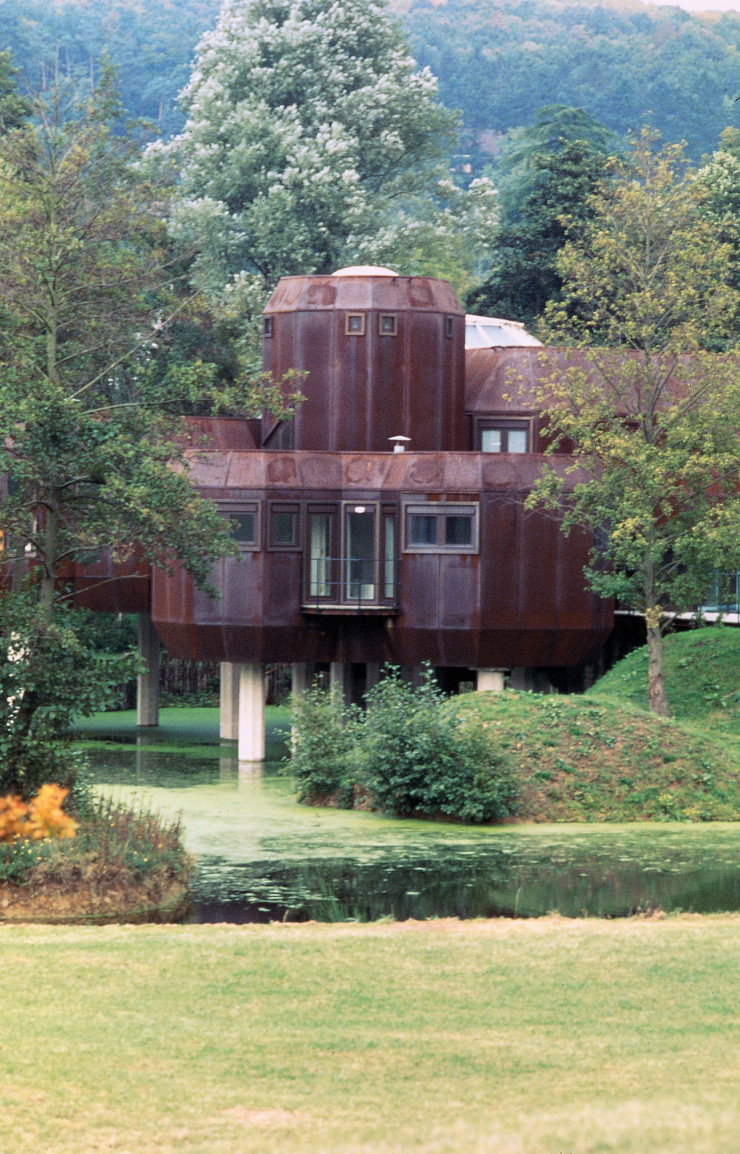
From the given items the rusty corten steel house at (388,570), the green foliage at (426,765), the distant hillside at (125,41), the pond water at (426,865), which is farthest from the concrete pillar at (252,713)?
the distant hillside at (125,41)

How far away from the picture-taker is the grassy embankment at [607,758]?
25.1 m

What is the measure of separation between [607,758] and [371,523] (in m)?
8.61

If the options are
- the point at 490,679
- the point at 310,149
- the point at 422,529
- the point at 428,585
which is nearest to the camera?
the point at 428,585

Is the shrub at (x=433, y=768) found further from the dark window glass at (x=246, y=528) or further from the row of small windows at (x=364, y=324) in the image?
the row of small windows at (x=364, y=324)

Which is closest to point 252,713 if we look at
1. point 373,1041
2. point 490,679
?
point 490,679

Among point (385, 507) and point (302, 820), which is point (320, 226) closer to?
point (385, 507)

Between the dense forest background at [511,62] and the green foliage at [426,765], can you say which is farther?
the dense forest background at [511,62]

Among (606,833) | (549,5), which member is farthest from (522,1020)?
(549,5)

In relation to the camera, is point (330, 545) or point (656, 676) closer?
point (656, 676)

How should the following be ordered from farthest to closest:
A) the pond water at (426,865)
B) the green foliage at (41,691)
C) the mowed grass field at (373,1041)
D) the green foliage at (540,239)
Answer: the green foliage at (540,239) < the green foliage at (41,691) < the pond water at (426,865) < the mowed grass field at (373,1041)

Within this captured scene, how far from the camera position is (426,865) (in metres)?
20.4

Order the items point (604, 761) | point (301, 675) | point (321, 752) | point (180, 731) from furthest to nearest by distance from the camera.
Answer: point (180, 731), point (301, 675), point (321, 752), point (604, 761)

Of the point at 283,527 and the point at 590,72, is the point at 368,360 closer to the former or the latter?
the point at 283,527

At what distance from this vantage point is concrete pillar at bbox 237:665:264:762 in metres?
34.2
